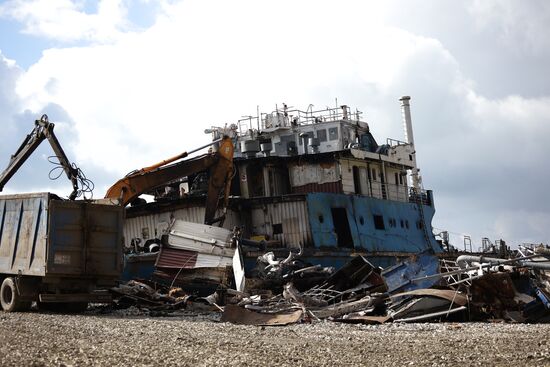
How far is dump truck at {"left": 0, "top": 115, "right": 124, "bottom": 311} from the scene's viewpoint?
1685cm

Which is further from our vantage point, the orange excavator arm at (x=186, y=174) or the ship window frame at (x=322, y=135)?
the ship window frame at (x=322, y=135)

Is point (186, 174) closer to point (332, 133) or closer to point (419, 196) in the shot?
point (332, 133)

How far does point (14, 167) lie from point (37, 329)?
34.1 feet

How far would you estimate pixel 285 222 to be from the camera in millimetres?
28625

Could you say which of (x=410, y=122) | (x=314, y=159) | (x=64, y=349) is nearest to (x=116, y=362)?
(x=64, y=349)

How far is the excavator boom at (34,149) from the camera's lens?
20.2 meters

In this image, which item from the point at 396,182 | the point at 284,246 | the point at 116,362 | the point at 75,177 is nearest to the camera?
the point at 116,362

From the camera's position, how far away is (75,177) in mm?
20016

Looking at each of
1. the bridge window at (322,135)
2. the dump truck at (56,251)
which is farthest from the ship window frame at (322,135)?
the dump truck at (56,251)

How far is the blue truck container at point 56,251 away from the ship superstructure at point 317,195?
29.8 ft

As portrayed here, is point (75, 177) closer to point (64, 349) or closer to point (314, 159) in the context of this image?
point (64, 349)

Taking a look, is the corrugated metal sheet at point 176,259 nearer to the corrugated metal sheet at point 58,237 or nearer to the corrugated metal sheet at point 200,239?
the corrugated metal sheet at point 200,239

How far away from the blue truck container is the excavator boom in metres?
2.01

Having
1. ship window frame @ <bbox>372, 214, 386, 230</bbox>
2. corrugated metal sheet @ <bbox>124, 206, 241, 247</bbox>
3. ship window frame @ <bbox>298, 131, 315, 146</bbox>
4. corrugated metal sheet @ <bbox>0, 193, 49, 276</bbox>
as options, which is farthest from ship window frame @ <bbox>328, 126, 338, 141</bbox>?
corrugated metal sheet @ <bbox>0, 193, 49, 276</bbox>
